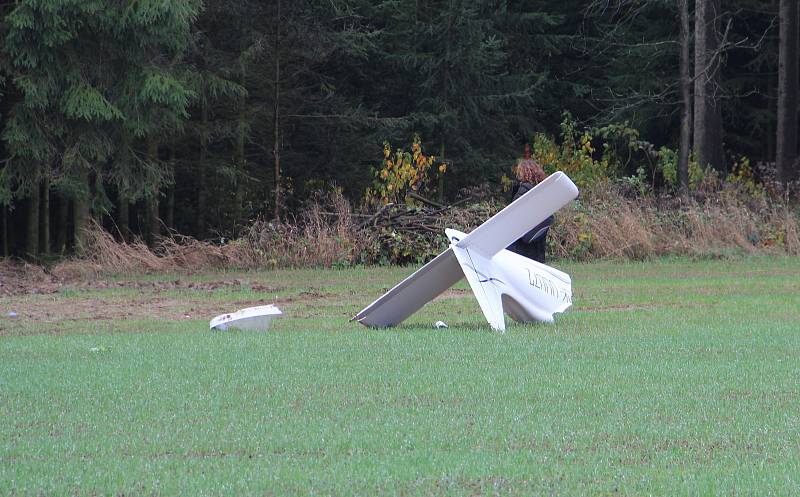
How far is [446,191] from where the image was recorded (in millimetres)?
36000

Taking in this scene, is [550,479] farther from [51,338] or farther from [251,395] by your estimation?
[51,338]

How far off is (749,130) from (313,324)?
112 feet

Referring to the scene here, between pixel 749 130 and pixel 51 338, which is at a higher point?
pixel 749 130

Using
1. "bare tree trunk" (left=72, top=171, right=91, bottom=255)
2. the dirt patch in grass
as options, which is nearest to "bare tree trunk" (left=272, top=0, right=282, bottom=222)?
"bare tree trunk" (left=72, top=171, right=91, bottom=255)

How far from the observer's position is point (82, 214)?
80.8ft

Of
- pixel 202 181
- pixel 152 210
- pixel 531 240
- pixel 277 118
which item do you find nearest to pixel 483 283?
pixel 531 240

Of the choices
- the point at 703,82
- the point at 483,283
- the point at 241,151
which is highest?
the point at 703,82

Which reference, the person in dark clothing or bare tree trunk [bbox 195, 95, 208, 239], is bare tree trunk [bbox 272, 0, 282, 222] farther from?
the person in dark clothing

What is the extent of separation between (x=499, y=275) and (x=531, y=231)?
7.34ft

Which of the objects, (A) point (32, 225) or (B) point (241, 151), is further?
(B) point (241, 151)

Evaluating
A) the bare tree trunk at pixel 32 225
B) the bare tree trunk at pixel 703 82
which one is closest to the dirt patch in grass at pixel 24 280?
the bare tree trunk at pixel 32 225

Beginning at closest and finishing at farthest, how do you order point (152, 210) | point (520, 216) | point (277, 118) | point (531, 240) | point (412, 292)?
point (520, 216) → point (412, 292) → point (531, 240) → point (277, 118) → point (152, 210)

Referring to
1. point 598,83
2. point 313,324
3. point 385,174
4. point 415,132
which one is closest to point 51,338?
point 313,324

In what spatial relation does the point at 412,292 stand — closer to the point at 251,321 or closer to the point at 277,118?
the point at 251,321
